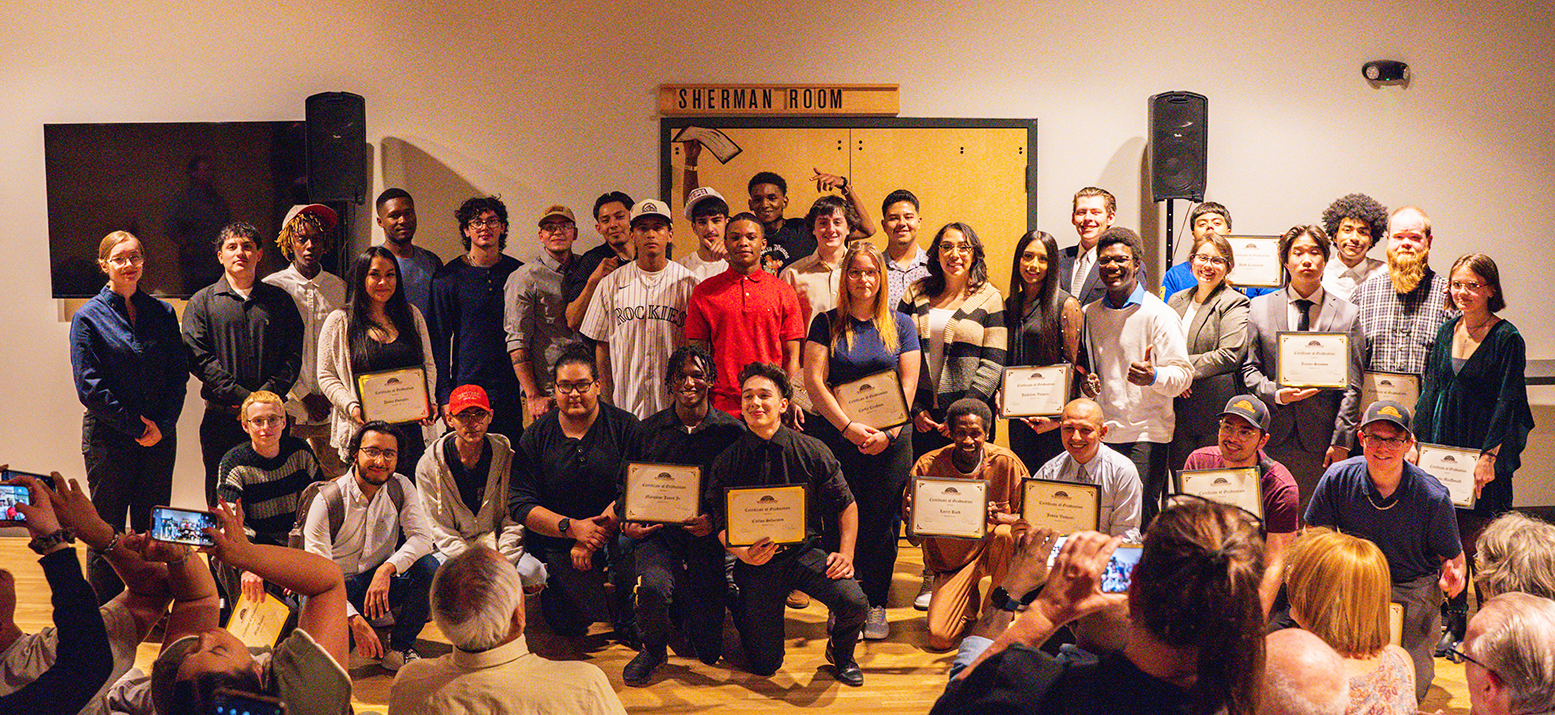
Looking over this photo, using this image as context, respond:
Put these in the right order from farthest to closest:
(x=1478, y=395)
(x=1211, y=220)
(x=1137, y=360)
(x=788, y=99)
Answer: (x=788, y=99) → (x=1211, y=220) → (x=1137, y=360) → (x=1478, y=395)

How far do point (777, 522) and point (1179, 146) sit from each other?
3.16 meters

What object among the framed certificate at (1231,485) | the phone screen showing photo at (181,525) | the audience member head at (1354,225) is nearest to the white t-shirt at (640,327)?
the framed certificate at (1231,485)

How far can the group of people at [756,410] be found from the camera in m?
3.84

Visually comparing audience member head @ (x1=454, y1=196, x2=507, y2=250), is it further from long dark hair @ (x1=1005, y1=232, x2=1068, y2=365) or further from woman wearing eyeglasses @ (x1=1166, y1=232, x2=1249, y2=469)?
woman wearing eyeglasses @ (x1=1166, y1=232, x2=1249, y2=469)

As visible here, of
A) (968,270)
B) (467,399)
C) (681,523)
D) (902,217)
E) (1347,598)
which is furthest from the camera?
(902,217)

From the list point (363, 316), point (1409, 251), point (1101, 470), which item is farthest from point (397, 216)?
point (1409, 251)

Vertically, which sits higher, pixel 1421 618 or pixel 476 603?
pixel 476 603

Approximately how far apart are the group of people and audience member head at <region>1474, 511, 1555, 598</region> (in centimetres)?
53

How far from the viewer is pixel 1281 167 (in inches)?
233

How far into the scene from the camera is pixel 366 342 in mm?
4379

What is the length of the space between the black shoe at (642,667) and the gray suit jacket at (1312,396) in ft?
8.47

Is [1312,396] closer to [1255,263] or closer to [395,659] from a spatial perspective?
[1255,263]

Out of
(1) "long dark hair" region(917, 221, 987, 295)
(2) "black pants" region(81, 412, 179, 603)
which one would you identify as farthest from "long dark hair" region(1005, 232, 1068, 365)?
(2) "black pants" region(81, 412, 179, 603)

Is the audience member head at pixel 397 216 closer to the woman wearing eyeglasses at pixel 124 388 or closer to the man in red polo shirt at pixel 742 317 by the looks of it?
the woman wearing eyeglasses at pixel 124 388
